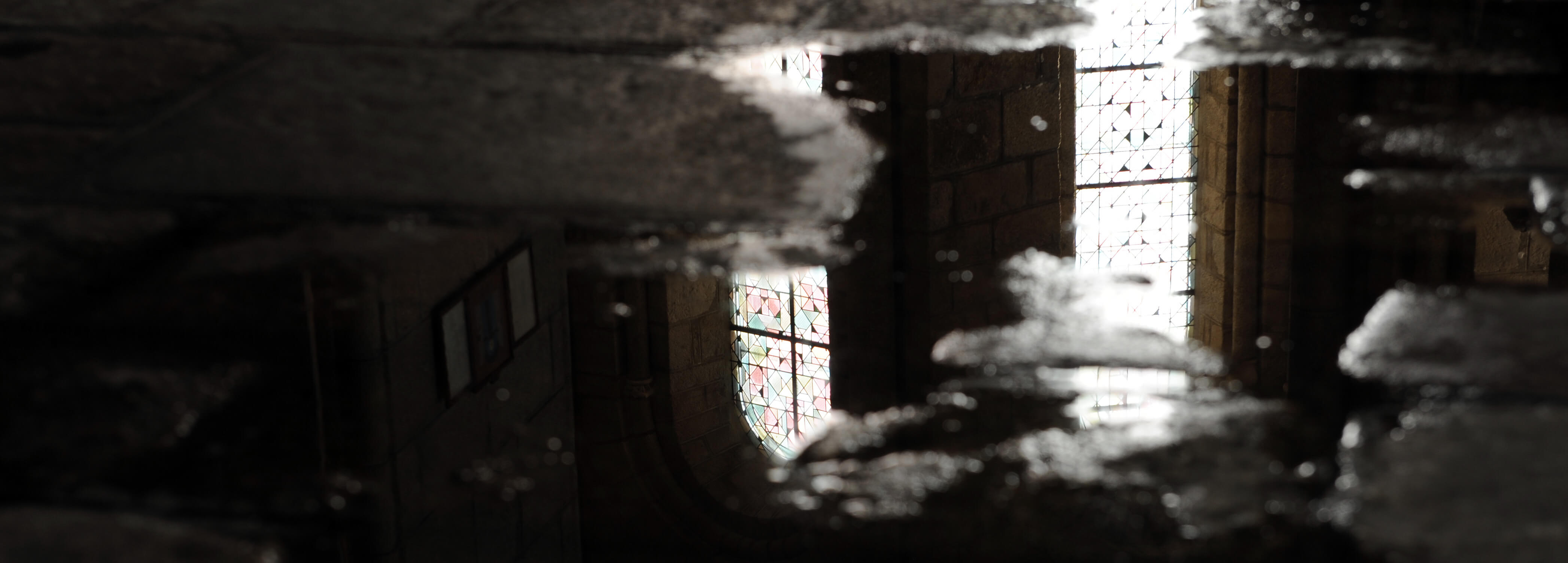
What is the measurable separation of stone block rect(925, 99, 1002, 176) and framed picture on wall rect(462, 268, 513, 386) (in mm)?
1013

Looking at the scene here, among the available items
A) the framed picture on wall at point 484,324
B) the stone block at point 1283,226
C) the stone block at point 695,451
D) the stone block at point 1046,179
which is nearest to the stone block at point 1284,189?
the stone block at point 1283,226

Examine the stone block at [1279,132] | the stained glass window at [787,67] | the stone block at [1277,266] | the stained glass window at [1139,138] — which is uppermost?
the stained glass window at [787,67]

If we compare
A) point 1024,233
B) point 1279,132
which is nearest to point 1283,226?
point 1024,233

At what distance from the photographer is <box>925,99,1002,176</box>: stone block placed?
123 inches

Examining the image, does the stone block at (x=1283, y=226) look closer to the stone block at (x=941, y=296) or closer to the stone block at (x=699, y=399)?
the stone block at (x=941, y=296)

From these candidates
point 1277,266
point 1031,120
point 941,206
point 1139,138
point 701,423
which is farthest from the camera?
point 1139,138

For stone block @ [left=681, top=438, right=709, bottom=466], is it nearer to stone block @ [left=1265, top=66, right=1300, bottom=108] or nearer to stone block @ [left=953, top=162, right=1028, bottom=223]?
stone block @ [left=953, top=162, right=1028, bottom=223]

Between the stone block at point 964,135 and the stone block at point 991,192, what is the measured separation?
42 mm

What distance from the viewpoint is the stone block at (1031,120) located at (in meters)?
3.52

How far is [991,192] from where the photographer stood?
3584 mm

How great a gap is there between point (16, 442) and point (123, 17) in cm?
185

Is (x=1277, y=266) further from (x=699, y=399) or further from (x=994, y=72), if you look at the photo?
(x=994, y=72)

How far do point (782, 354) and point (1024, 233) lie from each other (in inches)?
133

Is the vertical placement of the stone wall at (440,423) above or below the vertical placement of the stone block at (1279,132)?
above
